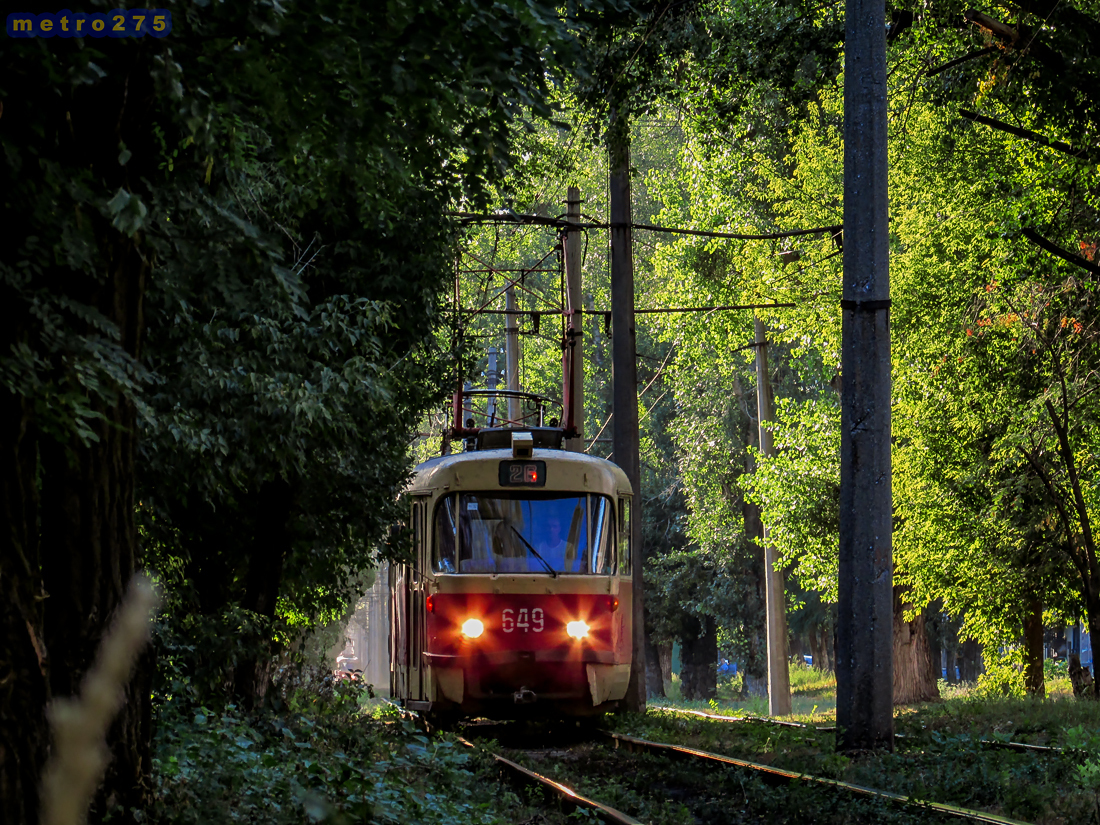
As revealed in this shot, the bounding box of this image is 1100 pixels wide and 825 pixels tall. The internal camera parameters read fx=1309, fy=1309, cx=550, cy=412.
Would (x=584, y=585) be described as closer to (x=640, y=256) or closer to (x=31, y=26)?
(x=31, y=26)

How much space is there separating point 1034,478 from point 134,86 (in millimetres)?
16350

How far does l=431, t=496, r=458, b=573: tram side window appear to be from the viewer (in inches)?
565

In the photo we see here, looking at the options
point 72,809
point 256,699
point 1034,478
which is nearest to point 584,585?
point 256,699

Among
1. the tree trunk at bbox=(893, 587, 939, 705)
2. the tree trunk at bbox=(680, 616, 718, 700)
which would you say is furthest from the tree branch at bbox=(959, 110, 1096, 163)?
the tree trunk at bbox=(680, 616, 718, 700)

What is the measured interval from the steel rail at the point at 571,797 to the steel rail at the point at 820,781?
4.14 ft

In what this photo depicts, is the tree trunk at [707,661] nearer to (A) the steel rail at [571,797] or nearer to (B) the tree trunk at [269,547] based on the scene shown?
(B) the tree trunk at [269,547]

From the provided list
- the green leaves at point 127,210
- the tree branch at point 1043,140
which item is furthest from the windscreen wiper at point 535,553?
the green leaves at point 127,210

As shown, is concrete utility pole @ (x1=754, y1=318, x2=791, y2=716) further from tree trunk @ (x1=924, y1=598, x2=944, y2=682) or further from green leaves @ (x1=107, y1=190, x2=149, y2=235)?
green leaves @ (x1=107, y1=190, x2=149, y2=235)

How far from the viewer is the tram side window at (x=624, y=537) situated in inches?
588

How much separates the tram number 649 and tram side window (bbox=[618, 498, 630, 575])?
4.08ft

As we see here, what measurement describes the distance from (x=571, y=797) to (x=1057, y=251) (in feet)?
26.2

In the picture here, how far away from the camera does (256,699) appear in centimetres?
1254

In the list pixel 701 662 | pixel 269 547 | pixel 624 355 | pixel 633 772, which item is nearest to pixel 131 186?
pixel 633 772

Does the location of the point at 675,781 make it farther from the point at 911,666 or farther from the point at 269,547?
the point at 911,666
